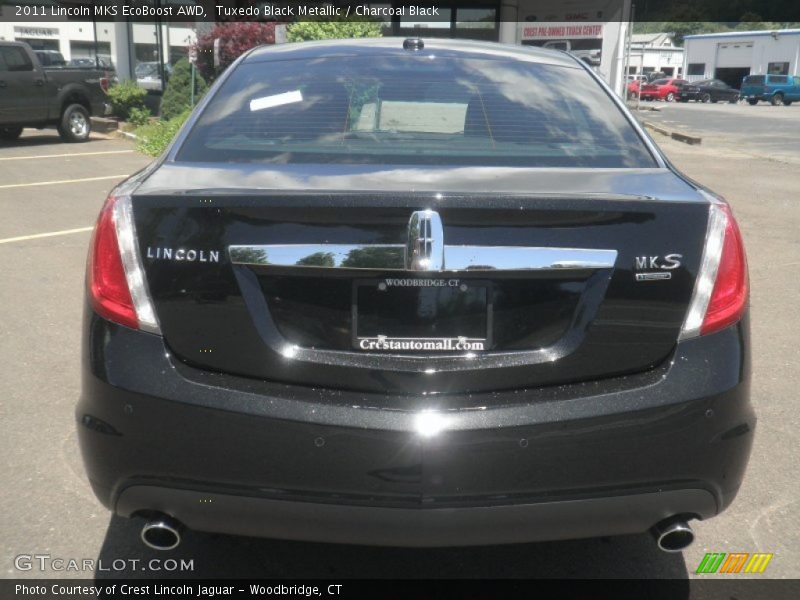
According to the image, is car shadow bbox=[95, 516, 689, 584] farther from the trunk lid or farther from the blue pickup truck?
the blue pickup truck

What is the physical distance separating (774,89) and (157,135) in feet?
157

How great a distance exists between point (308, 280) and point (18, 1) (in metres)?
29.9

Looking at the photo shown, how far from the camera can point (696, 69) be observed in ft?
238

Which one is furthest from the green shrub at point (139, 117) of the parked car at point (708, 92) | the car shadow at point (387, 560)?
the parked car at point (708, 92)

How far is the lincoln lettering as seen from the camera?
226 centimetres

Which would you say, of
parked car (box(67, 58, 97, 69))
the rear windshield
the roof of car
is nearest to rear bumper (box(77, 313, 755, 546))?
the rear windshield

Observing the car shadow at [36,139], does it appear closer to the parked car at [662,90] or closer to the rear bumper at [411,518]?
the rear bumper at [411,518]

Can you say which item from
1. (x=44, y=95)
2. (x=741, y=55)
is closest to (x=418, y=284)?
(x=44, y=95)

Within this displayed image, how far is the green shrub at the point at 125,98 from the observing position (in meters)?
19.7

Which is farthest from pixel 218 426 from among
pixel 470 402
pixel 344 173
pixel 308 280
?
pixel 344 173

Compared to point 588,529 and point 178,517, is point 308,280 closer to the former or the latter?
point 178,517

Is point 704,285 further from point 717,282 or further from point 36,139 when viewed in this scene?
point 36,139

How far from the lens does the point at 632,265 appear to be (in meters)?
2.26

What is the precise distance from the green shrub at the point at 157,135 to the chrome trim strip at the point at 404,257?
13.2 m
